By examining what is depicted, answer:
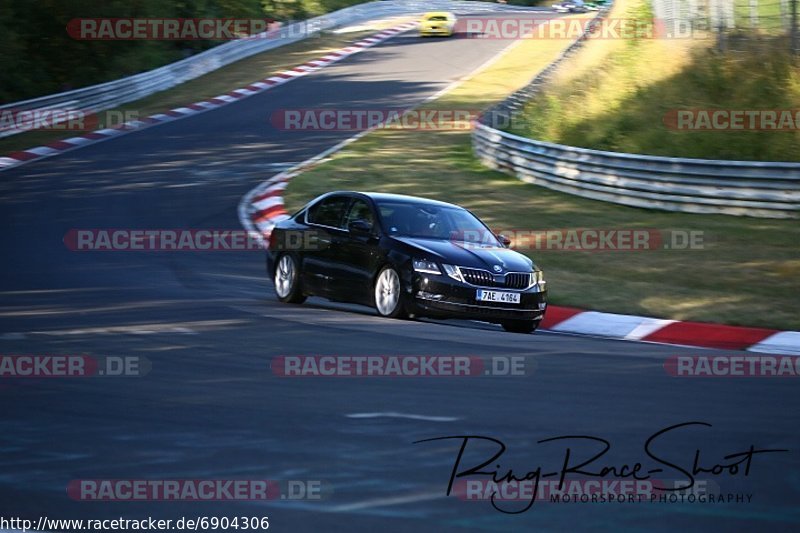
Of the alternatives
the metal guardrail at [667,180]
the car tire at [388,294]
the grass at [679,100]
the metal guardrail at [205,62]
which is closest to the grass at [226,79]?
the metal guardrail at [205,62]

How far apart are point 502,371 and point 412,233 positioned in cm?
411

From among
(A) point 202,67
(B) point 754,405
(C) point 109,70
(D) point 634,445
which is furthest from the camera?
(A) point 202,67

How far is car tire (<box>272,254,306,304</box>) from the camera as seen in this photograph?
1380cm

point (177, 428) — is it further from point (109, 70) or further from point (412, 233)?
point (109, 70)

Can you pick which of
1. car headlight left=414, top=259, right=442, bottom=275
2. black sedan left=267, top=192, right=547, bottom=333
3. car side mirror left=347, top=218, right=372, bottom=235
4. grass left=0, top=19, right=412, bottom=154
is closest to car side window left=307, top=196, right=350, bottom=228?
black sedan left=267, top=192, right=547, bottom=333

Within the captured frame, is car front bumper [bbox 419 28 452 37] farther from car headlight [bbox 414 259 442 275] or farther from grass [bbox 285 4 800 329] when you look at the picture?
car headlight [bbox 414 259 442 275]

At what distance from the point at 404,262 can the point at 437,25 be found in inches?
Result: 1511

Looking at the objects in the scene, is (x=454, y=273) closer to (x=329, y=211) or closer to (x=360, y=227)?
(x=360, y=227)

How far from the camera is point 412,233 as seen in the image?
12.9 meters

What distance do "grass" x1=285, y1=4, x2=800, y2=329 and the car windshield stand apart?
1.33 meters

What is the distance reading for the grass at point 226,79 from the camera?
95.2 ft

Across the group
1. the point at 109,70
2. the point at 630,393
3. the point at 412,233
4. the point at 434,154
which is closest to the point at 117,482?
the point at 630,393

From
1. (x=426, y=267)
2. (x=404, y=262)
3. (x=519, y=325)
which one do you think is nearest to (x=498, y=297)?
(x=519, y=325)

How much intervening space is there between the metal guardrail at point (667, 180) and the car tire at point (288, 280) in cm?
741
